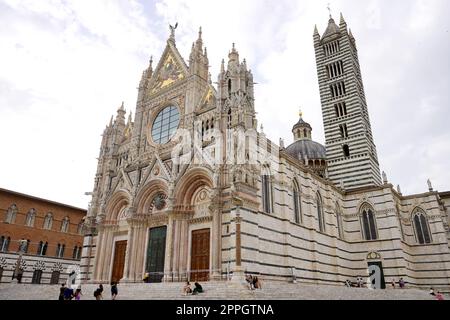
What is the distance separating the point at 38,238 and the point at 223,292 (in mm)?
25477

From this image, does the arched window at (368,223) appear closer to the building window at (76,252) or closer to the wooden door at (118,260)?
the wooden door at (118,260)

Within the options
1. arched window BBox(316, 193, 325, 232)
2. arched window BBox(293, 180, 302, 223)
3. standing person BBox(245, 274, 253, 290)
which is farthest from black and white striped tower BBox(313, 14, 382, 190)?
standing person BBox(245, 274, 253, 290)

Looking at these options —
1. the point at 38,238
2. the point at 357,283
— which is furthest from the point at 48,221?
the point at 357,283

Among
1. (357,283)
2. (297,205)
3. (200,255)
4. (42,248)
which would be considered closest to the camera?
(200,255)

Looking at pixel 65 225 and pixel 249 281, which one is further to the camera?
pixel 65 225

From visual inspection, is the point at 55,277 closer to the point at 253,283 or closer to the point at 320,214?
the point at 320,214

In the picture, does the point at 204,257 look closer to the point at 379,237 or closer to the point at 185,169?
the point at 185,169

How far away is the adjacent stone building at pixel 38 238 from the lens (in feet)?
98.2

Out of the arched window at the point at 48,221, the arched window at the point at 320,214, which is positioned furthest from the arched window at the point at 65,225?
the arched window at the point at 320,214

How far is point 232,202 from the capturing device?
17.5m

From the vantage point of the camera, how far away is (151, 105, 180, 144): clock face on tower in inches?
977

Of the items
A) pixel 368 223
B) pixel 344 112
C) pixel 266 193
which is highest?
pixel 344 112
